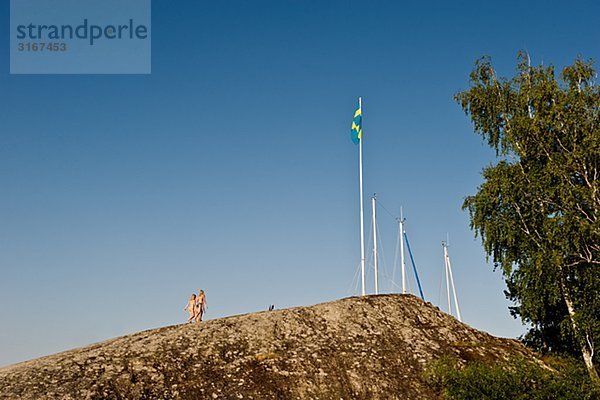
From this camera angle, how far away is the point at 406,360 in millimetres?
34281

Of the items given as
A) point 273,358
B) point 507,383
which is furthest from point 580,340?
point 273,358

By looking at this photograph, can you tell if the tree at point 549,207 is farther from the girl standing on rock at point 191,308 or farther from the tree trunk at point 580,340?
the girl standing on rock at point 191,308

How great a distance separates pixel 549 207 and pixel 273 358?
723 inches

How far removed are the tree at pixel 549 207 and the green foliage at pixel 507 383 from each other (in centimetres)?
335

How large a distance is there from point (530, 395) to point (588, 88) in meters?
19.5

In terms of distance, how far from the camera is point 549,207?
37.7 meters

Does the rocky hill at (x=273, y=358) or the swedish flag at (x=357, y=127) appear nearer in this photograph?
the rocky hill at (x=273, y=358)

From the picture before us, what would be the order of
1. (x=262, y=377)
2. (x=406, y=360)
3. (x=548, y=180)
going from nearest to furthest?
(x=262, y=377) → (x=406, y=360) → (x=548, y=180)

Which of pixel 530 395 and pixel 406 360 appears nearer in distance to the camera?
pixel 530 395

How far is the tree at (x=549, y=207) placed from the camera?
3578 centimetres

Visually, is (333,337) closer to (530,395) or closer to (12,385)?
(530,395)

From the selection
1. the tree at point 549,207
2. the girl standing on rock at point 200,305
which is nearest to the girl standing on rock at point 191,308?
the girl standing on rock at point 200,305

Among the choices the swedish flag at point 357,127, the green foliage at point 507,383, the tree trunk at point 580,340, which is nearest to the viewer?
the green foliage at point 507,383

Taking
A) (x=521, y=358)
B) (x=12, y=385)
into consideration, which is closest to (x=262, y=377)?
(x=12, y=385)
